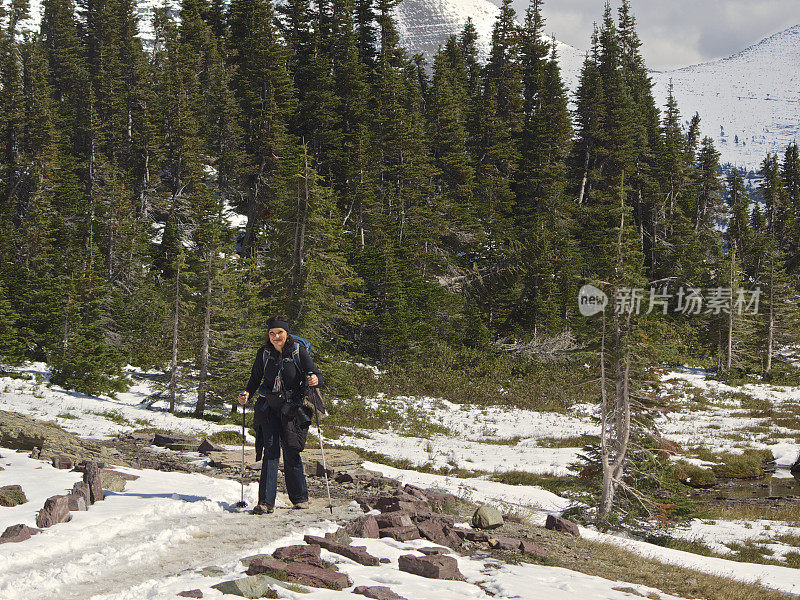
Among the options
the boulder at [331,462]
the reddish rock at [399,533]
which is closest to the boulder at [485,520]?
the reddish rock at [399,533]

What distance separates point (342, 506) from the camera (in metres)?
9.52

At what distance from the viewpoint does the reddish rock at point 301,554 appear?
20.9 ft

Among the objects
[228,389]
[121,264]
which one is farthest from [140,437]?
[121,264]

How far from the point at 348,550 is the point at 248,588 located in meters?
1.82

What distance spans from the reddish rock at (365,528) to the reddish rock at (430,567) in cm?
105

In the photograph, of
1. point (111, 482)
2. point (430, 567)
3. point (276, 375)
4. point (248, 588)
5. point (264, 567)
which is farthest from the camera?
point (111, 482)

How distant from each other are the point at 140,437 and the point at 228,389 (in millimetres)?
7572

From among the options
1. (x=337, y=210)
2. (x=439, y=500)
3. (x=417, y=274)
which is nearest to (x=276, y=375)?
(x=439, y=500)

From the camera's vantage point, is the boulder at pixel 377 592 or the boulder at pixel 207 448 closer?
the boulder at pixel 377 592

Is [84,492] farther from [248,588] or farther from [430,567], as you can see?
[430,567]

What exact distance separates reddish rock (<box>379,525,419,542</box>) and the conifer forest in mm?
10900

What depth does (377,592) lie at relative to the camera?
18.7ft

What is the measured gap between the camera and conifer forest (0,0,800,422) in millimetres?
24641

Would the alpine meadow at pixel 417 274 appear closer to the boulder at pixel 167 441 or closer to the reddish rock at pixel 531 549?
the reddish rock at pixel 531 549
